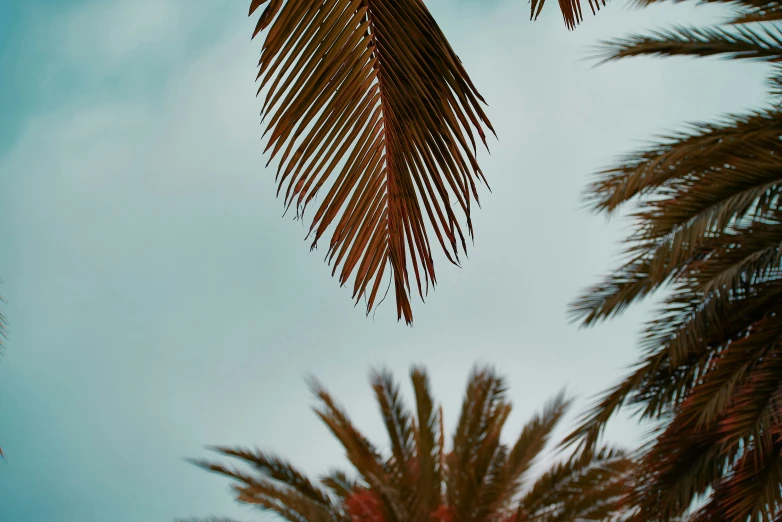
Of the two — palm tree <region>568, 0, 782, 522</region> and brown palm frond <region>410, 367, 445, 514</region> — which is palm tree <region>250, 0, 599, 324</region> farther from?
brown palm frond <region>410, 367, 445, 514</region>

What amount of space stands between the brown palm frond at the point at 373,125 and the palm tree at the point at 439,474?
8038 millimetres

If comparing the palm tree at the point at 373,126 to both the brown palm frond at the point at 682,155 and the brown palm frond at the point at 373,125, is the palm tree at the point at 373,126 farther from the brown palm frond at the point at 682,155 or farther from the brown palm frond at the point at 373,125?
the brown palm frond at the point at 682,155

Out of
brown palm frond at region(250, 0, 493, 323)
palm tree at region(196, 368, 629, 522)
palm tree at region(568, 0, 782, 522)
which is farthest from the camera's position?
palm tree at region(196, 368, 629, 522)

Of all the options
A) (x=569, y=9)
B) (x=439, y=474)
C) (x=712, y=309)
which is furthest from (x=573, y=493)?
(x=569, y=9)

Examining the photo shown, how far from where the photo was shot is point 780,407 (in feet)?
16.0

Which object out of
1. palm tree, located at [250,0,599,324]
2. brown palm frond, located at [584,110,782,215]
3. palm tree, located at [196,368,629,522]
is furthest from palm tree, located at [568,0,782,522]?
palm tree, located at [250,0,599,324]

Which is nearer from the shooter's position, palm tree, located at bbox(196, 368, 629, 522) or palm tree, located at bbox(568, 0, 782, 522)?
palm tree, located at bbox(568, 0, 782, 522)

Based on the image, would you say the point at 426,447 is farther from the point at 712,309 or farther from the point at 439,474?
the point at 712,309

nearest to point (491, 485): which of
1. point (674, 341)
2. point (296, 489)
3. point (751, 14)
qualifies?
point (296, 489)

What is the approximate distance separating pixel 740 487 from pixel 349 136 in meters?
4.98

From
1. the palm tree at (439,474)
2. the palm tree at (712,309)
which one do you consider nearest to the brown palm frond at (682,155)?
the palm tree at (712,309)

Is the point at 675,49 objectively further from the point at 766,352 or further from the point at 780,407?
the point at 780,407

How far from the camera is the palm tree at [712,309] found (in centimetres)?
533

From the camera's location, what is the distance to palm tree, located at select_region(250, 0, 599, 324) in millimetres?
1335
